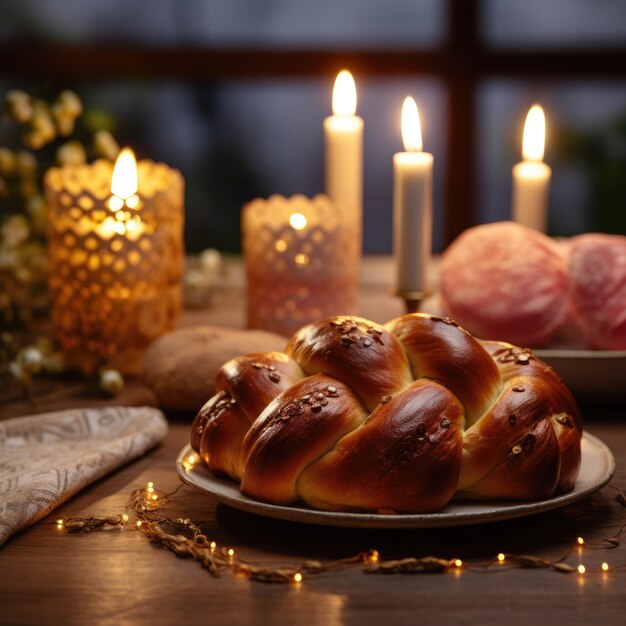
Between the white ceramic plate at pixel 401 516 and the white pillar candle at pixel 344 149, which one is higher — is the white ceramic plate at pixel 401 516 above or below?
below

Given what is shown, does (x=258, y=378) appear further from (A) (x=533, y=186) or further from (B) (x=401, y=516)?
(A) (x=533, y=186)

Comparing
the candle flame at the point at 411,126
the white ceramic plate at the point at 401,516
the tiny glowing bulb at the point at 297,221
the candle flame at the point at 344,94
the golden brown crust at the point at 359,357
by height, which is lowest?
the white ceramic plate at the point at 401,516

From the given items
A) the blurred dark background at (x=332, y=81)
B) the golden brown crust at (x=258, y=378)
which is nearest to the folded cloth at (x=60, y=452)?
the golden brown crust at (x=258, y=378)

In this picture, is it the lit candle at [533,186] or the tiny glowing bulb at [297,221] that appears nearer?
the tiny glowing bulb at [297,221]

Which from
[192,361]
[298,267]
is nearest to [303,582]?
[192,361]

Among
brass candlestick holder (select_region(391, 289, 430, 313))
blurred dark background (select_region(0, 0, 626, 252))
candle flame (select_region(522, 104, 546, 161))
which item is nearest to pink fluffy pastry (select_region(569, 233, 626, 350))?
brass candlestick holder (select_region(391, 289, 430, 313))

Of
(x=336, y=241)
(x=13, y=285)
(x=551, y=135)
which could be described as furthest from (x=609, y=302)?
(x=551, y=135)

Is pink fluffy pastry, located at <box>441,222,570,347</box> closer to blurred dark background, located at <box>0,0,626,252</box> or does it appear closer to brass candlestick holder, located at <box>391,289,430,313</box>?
brass candlestick holder, located at <box>391,289,430,313</box>

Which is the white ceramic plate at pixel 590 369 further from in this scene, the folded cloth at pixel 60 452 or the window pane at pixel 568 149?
the window pane at pixel 568 149
